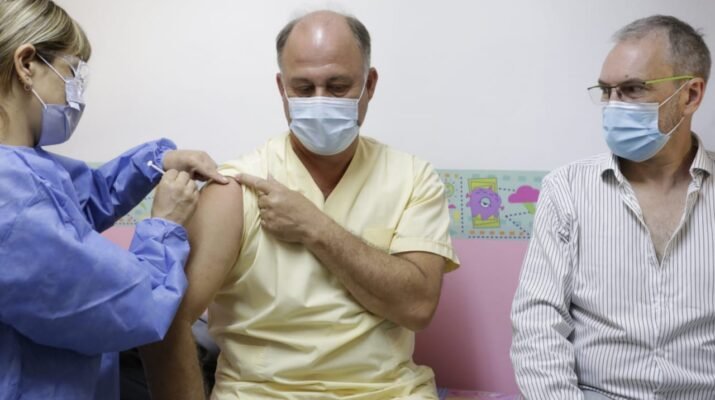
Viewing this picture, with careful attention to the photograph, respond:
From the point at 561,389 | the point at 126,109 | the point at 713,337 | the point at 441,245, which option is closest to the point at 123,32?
the point at 126,109

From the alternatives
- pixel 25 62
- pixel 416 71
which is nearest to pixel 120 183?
pixel 25 62

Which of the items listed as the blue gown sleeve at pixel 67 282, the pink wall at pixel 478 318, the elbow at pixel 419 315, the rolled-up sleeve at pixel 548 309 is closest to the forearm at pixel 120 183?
the blue gown sleeve at pixel 67 282

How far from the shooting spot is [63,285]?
3.74 feet

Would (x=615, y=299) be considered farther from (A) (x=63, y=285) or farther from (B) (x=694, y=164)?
(A) (x=63, y=285)

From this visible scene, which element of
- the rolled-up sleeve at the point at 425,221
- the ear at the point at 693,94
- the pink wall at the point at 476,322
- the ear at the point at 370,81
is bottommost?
the pink wall at the point at 476,322

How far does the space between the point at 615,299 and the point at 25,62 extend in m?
1.35

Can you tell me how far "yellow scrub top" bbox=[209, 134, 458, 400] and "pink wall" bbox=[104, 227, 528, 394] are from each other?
0.49 metres

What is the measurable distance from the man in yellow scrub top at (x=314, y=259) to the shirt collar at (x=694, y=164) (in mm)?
428

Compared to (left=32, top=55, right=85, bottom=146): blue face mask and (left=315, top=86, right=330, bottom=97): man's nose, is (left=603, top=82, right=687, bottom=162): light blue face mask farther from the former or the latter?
(left=32, top=55, right=85, bottom=146): blue face mask

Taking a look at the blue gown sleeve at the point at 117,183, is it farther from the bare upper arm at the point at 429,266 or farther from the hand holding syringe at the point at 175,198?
the bare upper arm at the point at 429,266

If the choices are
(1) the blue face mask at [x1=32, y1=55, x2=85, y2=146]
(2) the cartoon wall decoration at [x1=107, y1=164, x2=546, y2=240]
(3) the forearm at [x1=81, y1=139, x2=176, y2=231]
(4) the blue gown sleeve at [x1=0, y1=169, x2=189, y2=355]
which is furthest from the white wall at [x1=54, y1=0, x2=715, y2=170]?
(4) the blue gown sleeve at [x1=0, y1=169, x2=189, y2=355]

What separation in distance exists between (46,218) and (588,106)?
1.59 metres

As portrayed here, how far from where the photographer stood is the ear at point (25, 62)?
47.6 inches

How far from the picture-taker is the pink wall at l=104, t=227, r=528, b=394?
2203 millimetres
